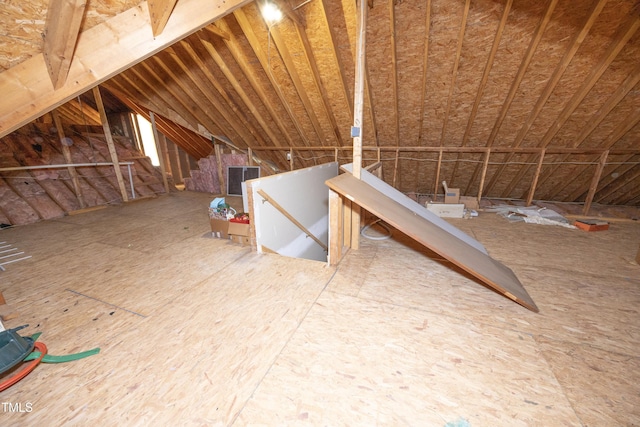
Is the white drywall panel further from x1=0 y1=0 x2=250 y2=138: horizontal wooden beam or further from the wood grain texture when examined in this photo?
x1=0 y1=0 x2=250 y2=138: horizontal wooden beam

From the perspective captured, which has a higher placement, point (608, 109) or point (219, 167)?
point (608, 109)

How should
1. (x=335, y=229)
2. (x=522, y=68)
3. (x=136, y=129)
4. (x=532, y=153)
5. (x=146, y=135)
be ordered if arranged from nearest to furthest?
(x=335, y=229) → (x=522, y=68) → (x=532, y=153) → (x=136, y=129) → (x=146, y=135)

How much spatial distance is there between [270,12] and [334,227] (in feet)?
11.0

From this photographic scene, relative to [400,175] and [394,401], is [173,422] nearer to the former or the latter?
[394,401]

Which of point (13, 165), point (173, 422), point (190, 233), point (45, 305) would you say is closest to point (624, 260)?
point (173, 422)

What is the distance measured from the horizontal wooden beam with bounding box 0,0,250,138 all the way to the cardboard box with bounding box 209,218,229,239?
6.90 ft

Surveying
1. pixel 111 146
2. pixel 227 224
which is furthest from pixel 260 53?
pixel 111 146

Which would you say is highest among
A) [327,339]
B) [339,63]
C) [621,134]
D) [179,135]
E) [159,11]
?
[339,63]

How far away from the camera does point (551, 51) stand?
3617 millimetres

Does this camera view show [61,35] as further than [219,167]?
No

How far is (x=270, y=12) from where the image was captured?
3.56m

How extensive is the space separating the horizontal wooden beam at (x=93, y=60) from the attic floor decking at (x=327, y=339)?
5.66 ft

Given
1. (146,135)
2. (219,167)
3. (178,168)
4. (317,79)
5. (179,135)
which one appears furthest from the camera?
(178,168)

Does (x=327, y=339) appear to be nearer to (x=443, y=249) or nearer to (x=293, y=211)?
(x=443, y=249)
